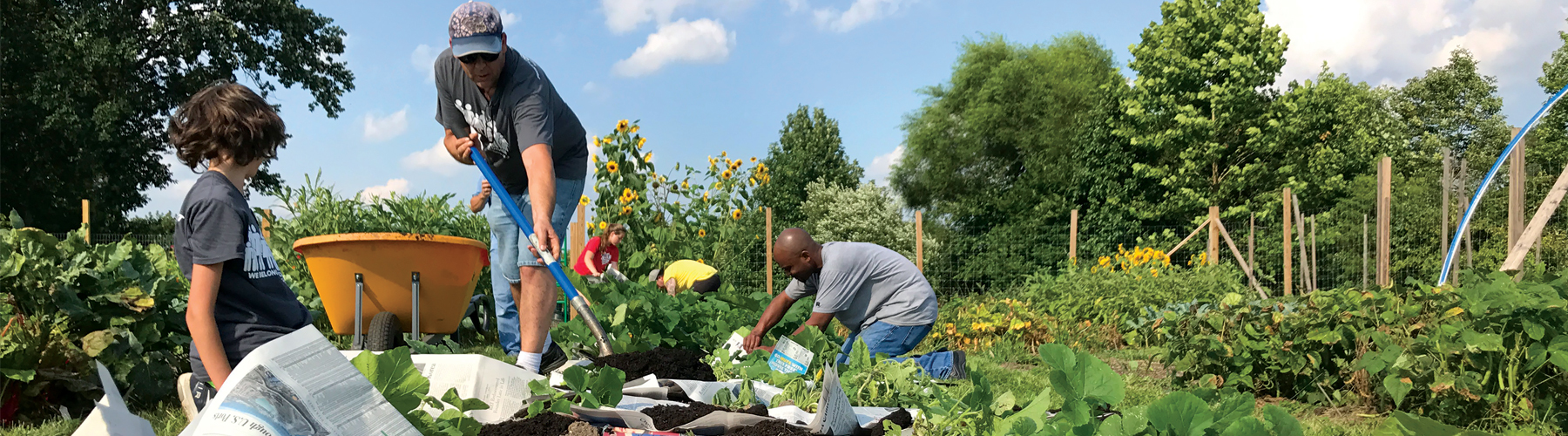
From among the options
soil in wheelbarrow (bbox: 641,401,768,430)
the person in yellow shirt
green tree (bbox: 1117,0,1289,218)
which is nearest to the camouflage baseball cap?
soil in wheelbarrow (bbox: 641,401,768,430)

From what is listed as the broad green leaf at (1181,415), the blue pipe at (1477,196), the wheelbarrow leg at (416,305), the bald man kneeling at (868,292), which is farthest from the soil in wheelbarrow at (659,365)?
the blue pipe at (1477,196)

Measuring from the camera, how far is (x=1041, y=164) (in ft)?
77.7

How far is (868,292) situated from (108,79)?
20706mm

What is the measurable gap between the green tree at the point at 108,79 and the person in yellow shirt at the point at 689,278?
55.5 feet

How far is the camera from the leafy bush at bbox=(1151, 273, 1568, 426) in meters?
2.72

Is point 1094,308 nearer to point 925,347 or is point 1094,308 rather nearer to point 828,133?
point 925,347

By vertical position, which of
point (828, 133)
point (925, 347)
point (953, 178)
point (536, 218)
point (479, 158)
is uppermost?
point (828, 133)

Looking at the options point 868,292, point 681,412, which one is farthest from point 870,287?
point 681,412

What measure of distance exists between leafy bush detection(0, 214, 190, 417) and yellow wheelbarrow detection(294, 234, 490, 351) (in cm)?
70

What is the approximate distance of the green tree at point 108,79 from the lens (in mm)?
17984

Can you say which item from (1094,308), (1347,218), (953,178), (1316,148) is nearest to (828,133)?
(953,178)

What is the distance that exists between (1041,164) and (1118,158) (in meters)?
3.36

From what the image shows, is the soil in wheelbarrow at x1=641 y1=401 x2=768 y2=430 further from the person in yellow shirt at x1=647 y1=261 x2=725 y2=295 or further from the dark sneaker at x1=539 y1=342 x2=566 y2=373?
the person in yellow shirt at x1=647 y1=261 x2=725 y2=295

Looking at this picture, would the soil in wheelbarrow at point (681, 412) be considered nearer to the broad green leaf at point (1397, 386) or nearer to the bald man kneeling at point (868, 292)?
the bald man kneeling at point (868, 292)
